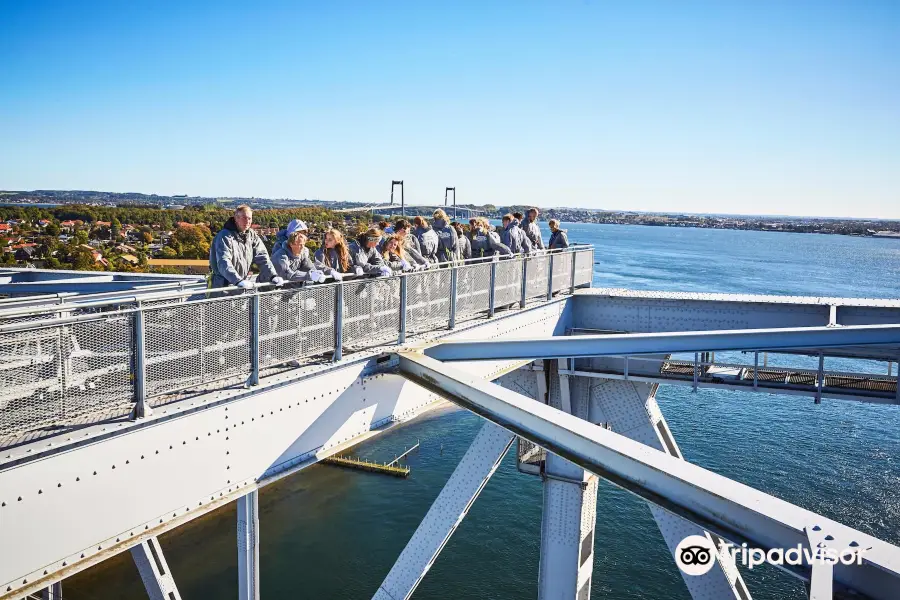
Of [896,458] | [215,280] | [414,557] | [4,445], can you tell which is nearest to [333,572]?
[414,557]

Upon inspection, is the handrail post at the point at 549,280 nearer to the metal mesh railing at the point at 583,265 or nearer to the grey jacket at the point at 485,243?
the grey jacket at the point at 485,243

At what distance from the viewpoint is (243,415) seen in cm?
687

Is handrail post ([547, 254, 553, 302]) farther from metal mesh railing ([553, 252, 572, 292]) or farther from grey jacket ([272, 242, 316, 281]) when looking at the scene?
grey jacket ([272, 242, 316, 281])

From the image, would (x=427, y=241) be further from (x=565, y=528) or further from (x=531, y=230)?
(x=565, y=528)

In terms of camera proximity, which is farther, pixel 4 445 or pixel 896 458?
pixel 896 458

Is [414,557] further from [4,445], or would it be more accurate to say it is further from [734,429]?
[734,429]

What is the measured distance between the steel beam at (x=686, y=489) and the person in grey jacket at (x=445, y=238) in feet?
20.1

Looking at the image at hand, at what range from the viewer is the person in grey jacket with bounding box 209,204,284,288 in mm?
7531

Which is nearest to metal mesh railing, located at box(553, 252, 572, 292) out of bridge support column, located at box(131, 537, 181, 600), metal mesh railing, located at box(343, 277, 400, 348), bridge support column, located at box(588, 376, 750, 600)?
bridge support column, located at box(588, 376, 750, 600)

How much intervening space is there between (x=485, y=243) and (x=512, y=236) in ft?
2.91

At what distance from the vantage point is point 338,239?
882 cm

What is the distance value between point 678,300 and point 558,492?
15.9 ft

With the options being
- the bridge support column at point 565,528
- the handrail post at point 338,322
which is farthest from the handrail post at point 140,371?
the bridge support column at point 565,528

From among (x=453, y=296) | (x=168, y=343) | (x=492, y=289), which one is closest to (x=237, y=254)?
(x=168, y=343)
